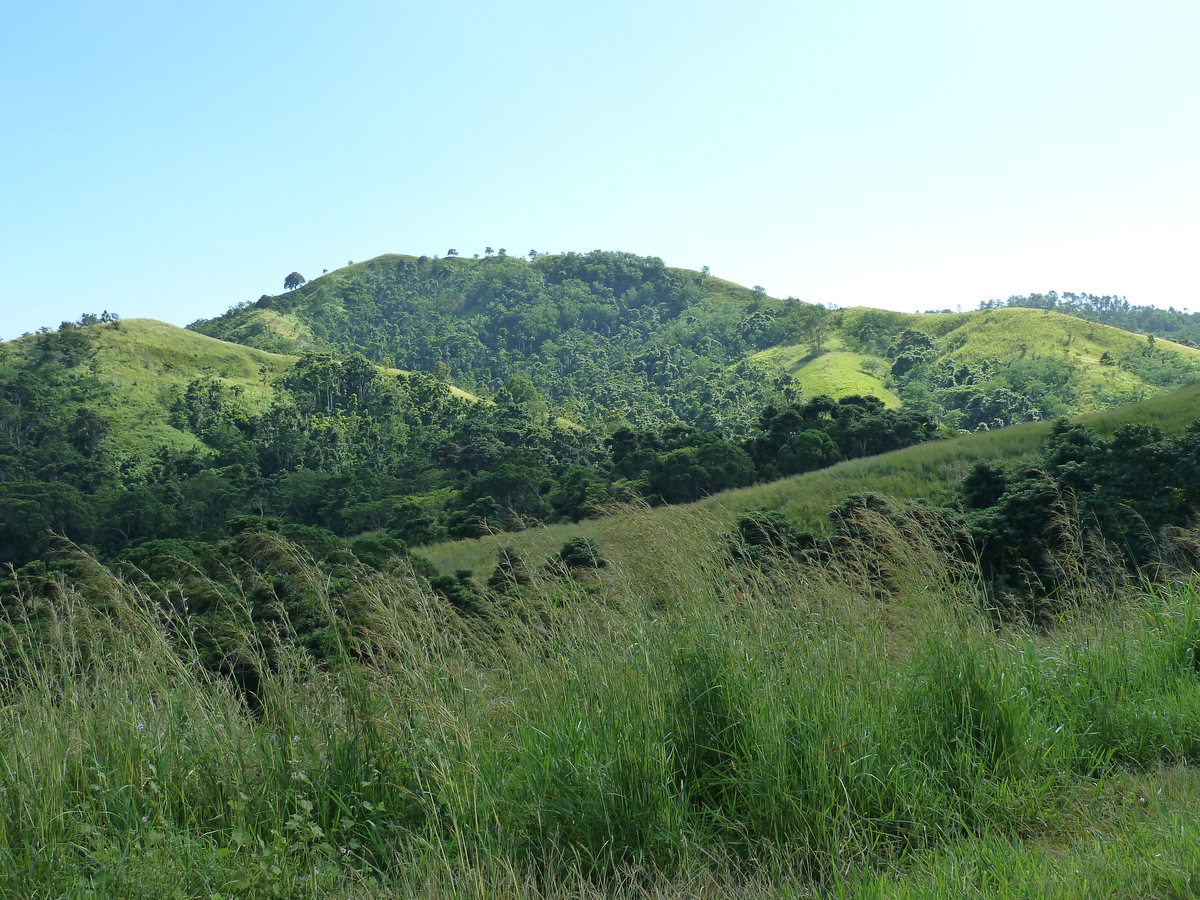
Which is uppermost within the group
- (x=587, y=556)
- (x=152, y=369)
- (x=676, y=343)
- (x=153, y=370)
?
(x=676, y=343)

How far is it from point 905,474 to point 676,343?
103m

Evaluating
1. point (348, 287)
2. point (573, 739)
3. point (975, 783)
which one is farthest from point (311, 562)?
point (348, 287)

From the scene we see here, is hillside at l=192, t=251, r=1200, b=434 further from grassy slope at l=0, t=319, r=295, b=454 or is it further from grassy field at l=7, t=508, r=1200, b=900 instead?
grassy field at l=7, t=508, r=1200, b=900

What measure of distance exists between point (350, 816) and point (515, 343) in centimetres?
13925

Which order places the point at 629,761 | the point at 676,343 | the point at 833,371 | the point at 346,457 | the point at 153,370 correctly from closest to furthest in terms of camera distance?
the point at 629,761 → the point at 346,457 → the point at 153,370 → the point at 833,371 → the point at 676,343

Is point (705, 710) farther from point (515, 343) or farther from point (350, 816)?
point (515, 343)

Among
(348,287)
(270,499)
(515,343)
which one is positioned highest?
(348,287)

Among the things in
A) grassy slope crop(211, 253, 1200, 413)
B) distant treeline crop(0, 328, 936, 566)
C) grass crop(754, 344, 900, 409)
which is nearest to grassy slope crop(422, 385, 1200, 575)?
distant treeline crop(0, 328, 936, 566)

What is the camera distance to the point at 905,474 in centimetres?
2541

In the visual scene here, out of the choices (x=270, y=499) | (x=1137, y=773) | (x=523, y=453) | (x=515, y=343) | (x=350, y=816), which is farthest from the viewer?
(x=515, y=343)

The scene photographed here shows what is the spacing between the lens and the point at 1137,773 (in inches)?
135

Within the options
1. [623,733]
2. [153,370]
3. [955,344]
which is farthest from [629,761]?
[955,344]

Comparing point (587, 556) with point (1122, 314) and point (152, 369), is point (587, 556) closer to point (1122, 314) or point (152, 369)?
point (152, 369)

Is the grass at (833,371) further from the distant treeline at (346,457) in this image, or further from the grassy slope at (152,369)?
the grassy slope at (152,369)
